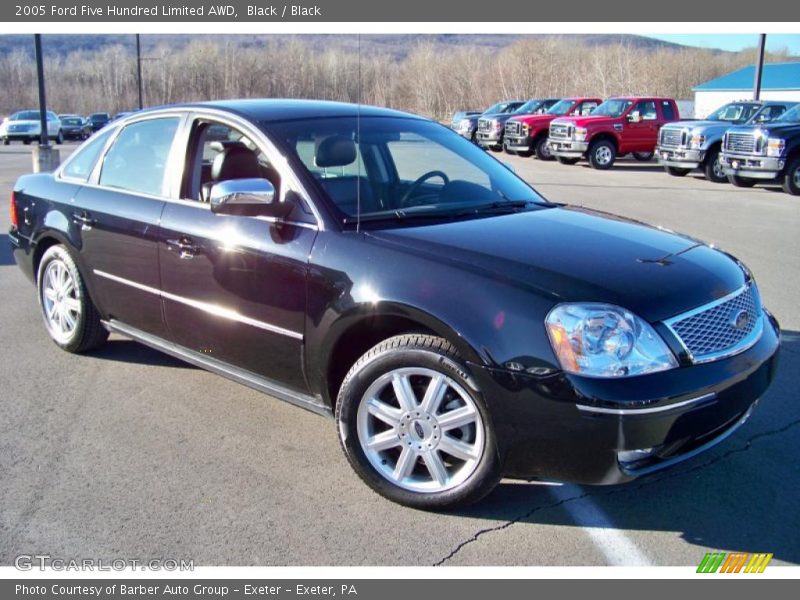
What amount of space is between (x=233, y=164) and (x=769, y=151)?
1432cm

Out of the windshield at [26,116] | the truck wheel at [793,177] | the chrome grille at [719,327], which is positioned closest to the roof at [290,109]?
the chrome grille at [719,327]

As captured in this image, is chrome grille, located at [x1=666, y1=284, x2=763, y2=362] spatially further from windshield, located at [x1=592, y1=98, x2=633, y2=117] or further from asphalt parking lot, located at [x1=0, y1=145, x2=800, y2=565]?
windshield, located at [x1=592, y1=98, x2=633, y2=117]

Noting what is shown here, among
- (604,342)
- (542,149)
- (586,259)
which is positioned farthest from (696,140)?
(604,342)

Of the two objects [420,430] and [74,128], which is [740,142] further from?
[74,128]

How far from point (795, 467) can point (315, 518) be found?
231 centimetres

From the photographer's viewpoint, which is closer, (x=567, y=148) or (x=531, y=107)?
(x=567, y=148)

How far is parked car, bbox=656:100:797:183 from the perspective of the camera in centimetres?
1784

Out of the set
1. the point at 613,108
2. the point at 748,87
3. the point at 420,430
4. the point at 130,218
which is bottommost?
the point at 420,430

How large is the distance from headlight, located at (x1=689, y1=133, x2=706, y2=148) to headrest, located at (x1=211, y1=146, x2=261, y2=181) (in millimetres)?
16484

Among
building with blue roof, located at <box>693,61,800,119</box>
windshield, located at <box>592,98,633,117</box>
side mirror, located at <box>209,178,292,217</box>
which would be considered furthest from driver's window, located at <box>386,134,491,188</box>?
building with blue roof, located at <box>693,61,800,119</box>

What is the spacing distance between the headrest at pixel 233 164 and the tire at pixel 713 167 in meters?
16.3

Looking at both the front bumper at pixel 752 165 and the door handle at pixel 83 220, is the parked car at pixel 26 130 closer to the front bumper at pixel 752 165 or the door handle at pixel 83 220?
the front bumper at pixel 752 165

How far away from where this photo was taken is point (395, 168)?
4.30 meters

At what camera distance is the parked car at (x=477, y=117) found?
98.5 ft
